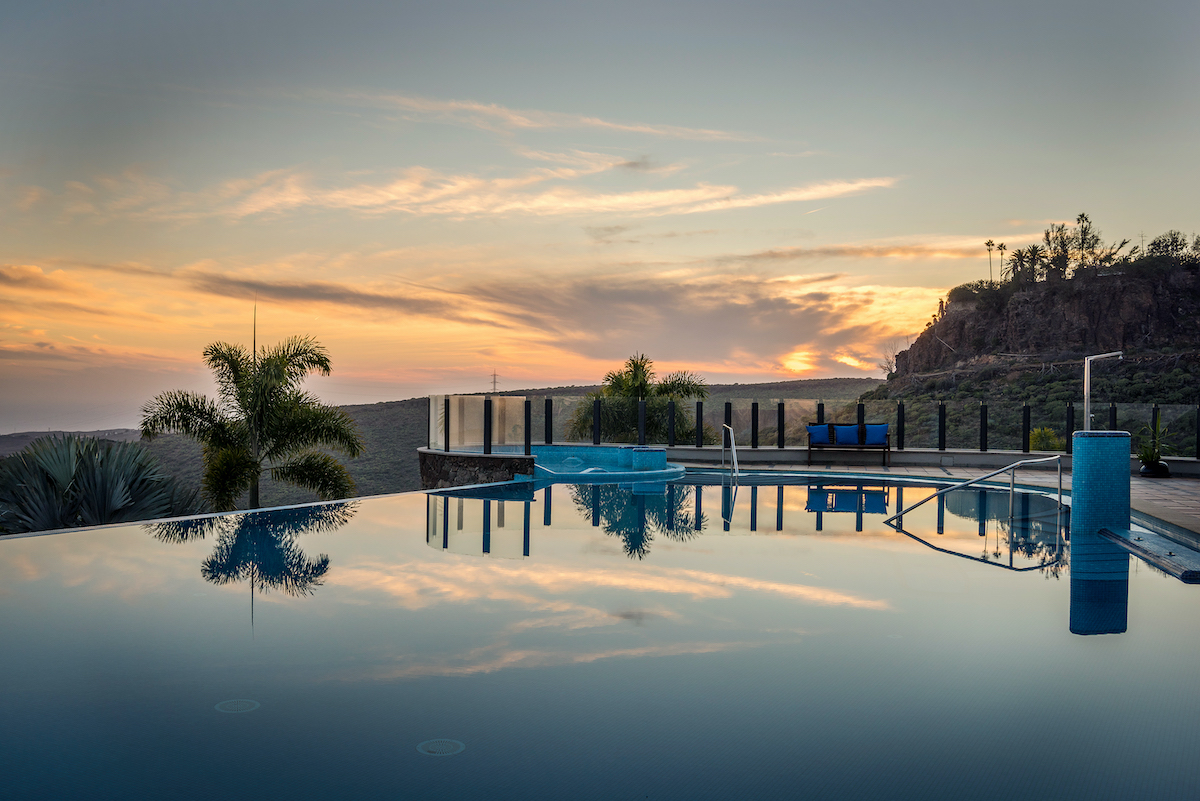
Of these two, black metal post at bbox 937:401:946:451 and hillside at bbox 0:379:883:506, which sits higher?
black metal post at bbox 937:401:946:451

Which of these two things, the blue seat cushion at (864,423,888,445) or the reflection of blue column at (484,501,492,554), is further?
the blue seat cushion at (864,423,888,445)

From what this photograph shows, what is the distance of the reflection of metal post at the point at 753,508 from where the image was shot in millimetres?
7789

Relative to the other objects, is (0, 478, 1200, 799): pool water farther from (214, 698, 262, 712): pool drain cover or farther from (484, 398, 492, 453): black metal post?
(484, 398, 492, 453): black metal post

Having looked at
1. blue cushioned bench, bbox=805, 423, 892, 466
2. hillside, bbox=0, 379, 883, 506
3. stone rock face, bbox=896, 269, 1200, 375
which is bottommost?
hillside, bbox=0, 379, 883, 506

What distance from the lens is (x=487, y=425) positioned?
15500mm

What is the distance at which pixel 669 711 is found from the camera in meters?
2.97

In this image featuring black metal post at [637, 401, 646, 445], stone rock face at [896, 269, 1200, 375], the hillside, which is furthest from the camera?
the hillside

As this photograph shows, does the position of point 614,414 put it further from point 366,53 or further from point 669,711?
point 669,711

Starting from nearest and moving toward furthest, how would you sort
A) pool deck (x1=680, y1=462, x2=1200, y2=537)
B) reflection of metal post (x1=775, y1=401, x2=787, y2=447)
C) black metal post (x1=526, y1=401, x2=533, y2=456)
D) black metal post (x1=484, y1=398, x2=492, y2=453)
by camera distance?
pool deck (x1=680, y1=462, x2=1200, y2=537) < black metal post (x1=484, y1=398, x2=492, y2=453) < black metal post (x1=526, y1=401, x2=533, y2=456) < reflection of metal post (x1=775, y1=401, x2=787, y2=447)

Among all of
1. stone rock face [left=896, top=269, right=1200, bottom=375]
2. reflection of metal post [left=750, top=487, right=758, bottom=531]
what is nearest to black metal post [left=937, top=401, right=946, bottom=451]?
reflection of metal post [left=750, top=487, right=758, bottom=531]

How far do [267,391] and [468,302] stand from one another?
10.4 meters

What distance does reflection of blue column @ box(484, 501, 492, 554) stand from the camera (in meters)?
6.61

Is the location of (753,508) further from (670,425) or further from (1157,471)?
(1157,471)

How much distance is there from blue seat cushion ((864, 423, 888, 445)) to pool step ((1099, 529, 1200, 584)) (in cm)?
828
